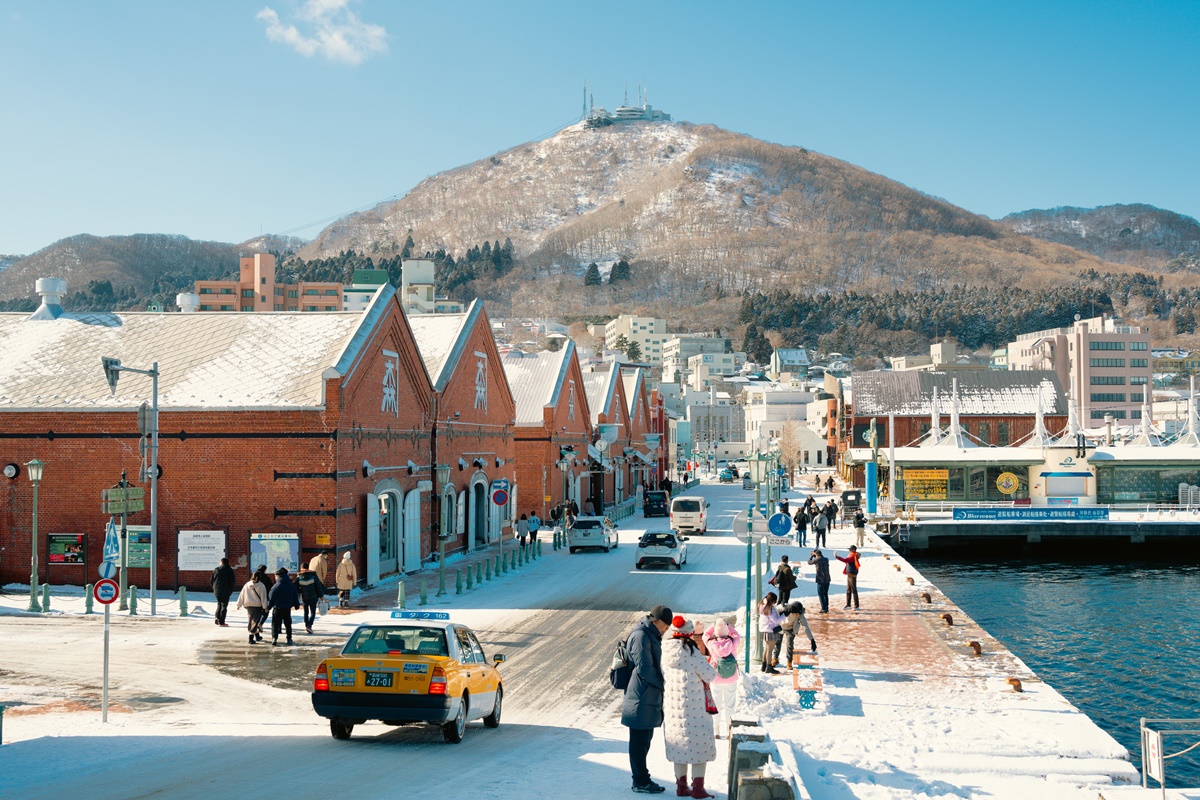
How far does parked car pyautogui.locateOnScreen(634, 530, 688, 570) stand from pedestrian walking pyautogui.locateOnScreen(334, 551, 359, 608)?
11878mm

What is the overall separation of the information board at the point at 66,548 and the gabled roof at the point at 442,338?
495 inches

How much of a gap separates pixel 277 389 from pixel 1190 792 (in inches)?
923

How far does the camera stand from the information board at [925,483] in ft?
219

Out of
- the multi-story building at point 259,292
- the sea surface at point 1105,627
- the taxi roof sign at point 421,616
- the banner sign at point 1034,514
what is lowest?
the sea surface at point 1105,627

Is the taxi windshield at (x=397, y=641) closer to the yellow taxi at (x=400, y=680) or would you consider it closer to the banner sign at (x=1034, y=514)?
the yellow taxi at (x=400, y=680)

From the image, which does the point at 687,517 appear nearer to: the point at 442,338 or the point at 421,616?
the point at 442,338

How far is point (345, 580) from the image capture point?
85.7 ft

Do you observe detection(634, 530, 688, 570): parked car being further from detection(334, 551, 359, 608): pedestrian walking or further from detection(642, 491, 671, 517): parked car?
detection(642, 491, 671, 517): parked car

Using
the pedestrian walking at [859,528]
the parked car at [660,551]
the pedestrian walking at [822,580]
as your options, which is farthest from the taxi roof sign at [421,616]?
the pedestrian walking at [859,528]

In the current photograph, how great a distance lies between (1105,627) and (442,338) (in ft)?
83.3

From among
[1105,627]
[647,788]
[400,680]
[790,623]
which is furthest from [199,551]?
[1105,627]

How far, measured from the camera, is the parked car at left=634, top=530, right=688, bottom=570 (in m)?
35.2

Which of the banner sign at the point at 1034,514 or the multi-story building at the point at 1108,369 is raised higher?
the multi-story building at the point at 1108,369

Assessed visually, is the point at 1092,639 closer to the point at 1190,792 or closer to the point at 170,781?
the point at 1190,792
